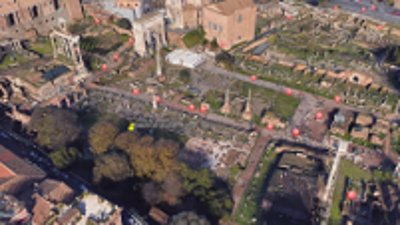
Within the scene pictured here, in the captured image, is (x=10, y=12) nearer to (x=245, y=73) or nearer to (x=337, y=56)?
(x=245, y=73)

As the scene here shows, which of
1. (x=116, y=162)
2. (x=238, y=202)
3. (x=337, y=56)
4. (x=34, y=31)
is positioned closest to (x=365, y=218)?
(x=238, y=202)

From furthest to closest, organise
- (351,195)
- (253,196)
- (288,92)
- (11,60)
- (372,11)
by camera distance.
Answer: (372,11), (11,60), (288,92), (253,196), (351,195)

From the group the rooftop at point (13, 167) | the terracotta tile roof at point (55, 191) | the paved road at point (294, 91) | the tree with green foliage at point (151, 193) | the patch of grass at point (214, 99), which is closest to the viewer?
the terracotta tile roof at point (55, 191)

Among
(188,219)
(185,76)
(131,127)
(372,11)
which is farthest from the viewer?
(372,11)

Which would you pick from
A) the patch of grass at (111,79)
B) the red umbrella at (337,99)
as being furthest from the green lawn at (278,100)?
the patch of grass at (111,79)

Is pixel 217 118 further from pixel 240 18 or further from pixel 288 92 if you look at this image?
pixel 240 18

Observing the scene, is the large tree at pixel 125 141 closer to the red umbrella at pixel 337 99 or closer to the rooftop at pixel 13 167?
the rooftop at pixel 13 167

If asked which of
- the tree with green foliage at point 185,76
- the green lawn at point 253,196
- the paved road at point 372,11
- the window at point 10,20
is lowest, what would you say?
the green lawn at point 253,196

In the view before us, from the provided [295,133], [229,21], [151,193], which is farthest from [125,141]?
[229,21]
